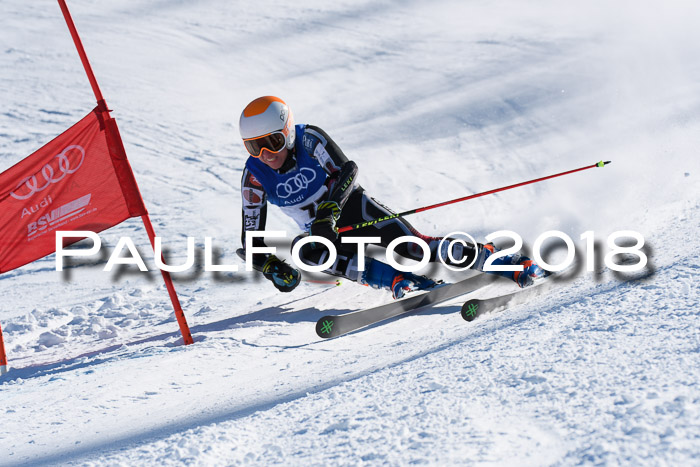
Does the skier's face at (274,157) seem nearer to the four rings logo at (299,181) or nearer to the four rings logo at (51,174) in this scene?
the four rings logo at (299,181)

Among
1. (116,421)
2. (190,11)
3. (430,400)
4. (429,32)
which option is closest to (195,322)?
(116,421)

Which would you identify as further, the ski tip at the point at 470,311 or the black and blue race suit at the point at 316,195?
the black and blue race suit at the point at 316,195

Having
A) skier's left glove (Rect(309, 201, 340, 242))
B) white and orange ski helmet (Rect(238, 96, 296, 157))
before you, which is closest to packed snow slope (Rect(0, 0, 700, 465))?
skier's left glove (Rect(309, 201, 340, 242))

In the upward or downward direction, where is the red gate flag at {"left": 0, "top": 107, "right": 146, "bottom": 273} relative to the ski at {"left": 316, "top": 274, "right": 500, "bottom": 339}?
upward

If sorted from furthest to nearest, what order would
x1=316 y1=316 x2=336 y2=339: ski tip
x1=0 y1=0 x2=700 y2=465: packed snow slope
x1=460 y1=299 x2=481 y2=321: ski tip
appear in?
x1=316 y1=316 x2=336 y2=339: ski tip, x1=460 y1=299 x2=481 y2=321: ski tip, x1=0 y1=0 x2=700 y2=465: packed snow slope

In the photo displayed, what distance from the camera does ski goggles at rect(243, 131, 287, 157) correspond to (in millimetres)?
4207

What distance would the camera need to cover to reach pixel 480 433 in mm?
1878

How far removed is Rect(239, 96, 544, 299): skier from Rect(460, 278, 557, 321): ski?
0.86 feet

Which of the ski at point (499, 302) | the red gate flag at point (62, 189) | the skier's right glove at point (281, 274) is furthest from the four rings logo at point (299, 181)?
the ski at point (499, 302)

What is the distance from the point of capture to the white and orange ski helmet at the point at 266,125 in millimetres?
4172

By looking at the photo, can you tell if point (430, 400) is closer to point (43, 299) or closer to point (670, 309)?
point (670, 309)

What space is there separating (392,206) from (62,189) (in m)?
4.85

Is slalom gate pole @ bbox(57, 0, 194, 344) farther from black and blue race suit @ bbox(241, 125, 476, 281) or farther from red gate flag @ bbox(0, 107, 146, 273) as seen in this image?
black and blue race suit @ bbox(241, 125, 476, 281)

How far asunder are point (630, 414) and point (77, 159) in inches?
146
